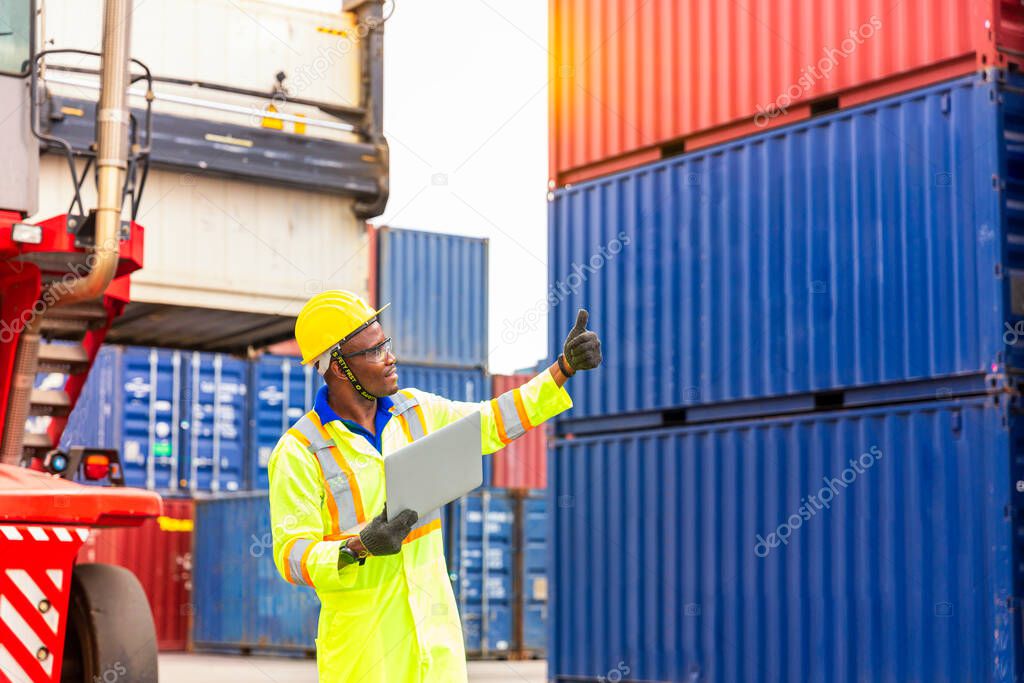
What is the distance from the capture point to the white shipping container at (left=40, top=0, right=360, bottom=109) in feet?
38.2

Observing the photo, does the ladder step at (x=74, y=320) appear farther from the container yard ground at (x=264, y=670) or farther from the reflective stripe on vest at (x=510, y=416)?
the container yard ground at (x=264, y=670)

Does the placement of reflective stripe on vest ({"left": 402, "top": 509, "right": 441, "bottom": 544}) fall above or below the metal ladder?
below

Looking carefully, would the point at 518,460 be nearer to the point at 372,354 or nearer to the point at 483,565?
the point at 483,565

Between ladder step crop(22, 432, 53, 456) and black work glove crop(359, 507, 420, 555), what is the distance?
339 cm

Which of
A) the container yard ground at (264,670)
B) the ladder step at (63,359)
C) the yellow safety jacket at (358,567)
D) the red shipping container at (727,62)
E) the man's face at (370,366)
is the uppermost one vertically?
the red shipping container at (727,62)

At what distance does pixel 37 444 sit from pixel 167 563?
19.8 metres

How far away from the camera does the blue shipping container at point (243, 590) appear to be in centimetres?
2270

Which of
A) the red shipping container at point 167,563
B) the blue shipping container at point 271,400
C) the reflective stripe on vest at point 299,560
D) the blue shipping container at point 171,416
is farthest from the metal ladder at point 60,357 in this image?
the red shipping container at point 167,563

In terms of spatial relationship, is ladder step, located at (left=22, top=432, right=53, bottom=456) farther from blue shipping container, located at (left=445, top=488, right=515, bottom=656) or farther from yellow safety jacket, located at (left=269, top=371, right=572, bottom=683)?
blue shipping container, located at (left=445, top=488, right=515, bottom=656)

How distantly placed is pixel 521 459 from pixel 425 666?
22.1 metres

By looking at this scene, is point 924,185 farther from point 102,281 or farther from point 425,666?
point 425,666

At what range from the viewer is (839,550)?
9.19 meters

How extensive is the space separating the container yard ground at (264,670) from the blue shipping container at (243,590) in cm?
39

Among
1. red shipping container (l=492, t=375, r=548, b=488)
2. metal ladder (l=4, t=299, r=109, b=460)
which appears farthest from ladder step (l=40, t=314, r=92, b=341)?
red shipping container (l=492, t=375, r=548, b=488)
